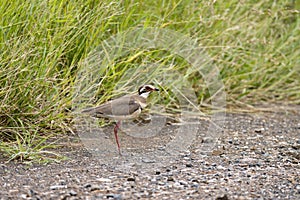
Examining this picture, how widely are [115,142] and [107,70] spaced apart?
2.07ft

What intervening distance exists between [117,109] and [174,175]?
2.15 feet

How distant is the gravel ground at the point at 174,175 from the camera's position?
3.43 meters

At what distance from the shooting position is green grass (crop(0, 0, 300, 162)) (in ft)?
13.9

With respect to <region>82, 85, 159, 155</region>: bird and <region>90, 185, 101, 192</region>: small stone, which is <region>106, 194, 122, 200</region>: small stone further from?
<region>82, 85, 159, 155</region>: bird

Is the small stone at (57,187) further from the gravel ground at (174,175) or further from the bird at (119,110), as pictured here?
the bird at (119,110)

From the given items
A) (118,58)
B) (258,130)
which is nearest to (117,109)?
(118,58)

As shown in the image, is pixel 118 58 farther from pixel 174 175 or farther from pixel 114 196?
pixel 114 196

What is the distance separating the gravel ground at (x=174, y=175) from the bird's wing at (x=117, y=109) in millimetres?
289

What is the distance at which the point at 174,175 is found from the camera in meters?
3.81

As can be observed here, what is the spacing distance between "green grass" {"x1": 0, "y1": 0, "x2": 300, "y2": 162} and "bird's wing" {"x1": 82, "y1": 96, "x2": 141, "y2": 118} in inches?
12.6

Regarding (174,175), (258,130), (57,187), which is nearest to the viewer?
(57,187)

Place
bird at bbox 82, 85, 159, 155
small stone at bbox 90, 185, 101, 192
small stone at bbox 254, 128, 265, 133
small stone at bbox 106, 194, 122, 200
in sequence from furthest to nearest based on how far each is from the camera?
small stone at bbox 254, 128, 265, 133 < bird at bbox 82, 85, 159, 155 < small stone at bbox 90, 185, 101, 192 < small stone at bbox 106, 194, 122, 200

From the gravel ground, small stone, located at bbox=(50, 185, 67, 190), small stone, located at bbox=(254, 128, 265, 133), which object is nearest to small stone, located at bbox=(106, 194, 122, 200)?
the gravel ground

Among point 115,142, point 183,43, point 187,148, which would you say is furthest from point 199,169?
point 183,43
